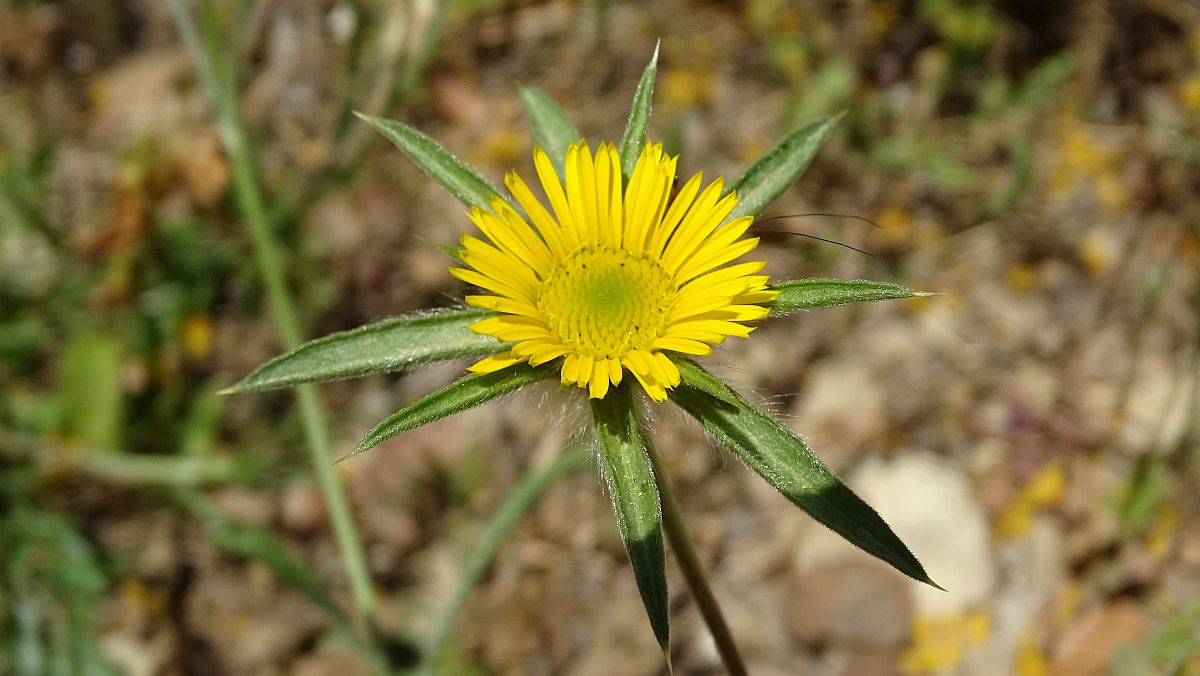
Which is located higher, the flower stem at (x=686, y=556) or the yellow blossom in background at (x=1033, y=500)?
the yellow blossom in background at (x=1033, y=500)

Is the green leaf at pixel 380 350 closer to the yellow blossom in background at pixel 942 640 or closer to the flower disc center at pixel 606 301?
the flower disc center at pixel 606 301

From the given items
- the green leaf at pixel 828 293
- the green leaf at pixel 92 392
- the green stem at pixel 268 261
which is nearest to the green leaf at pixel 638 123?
the green leaf at pixel 828 293

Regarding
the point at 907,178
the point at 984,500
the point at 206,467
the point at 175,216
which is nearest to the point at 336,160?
the point at 175,216

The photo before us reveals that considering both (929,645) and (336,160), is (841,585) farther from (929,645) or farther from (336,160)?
(336,160)

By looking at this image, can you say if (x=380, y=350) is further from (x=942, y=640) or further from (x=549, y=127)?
(x=942, y=640)

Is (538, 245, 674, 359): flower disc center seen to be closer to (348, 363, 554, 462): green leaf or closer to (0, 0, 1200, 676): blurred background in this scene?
(348, 363, 554, 462): green leaf

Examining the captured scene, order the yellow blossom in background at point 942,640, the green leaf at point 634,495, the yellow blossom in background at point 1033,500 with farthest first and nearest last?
the yellow blossom in background at point 1033,500 < the yellow blossom in background at point 942,640 < the green leaf at point 634,495

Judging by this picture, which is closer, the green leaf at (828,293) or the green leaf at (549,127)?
the green leaf at (828,293)
